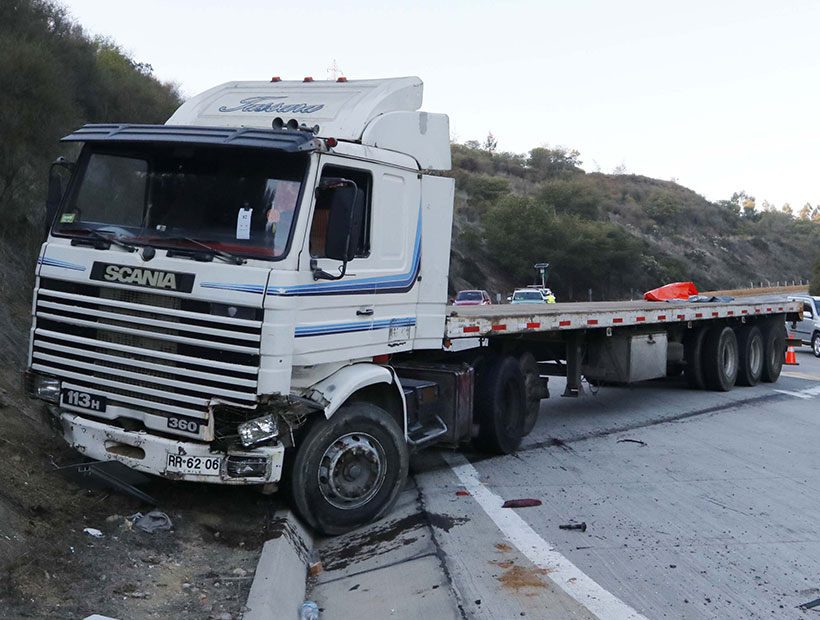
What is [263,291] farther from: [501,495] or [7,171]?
[7,171]

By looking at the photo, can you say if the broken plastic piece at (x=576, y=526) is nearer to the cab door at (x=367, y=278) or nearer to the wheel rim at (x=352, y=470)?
the wheel rim at (x=352, y=470)

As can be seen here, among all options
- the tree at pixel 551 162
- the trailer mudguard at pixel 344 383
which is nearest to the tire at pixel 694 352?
the trailer mudguard at pixel 344 383

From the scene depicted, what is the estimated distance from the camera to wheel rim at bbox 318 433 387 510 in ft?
20.8

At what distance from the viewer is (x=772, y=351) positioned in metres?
16.5

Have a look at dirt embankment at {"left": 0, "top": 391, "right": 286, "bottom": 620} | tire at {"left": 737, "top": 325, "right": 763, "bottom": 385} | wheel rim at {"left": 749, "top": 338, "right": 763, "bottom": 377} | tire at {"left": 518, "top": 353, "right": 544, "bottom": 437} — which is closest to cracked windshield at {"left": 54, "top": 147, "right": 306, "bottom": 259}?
dirt embankment at {"left": 0, "top": 391, "right": 286, "bottom": 620}

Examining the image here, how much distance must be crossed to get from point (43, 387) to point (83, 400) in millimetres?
372

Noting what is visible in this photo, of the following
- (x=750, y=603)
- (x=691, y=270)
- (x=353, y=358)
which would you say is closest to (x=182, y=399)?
(x=353, y=358)

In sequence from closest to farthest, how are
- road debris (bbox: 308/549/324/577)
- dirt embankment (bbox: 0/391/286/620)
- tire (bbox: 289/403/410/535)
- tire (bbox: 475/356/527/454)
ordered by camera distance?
dirt embankment (bbox: 0/391/286/620)
road debris (bbox: 308/549/324/577)
tire (bbox: 289/403/410/535)
tire (bbox: 475/356/527/454)

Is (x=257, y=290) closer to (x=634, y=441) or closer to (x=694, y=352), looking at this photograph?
(x=634, y=441)

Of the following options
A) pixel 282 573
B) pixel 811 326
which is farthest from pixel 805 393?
pixel 282 573

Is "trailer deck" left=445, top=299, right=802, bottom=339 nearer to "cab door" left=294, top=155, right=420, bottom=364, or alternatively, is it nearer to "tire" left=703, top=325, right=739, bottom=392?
"tire" left=703, top=325, right=739, bottom=392

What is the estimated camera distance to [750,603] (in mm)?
5121

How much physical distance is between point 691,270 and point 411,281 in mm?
81270

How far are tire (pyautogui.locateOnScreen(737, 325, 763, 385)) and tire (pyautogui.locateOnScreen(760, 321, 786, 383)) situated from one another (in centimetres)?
15
